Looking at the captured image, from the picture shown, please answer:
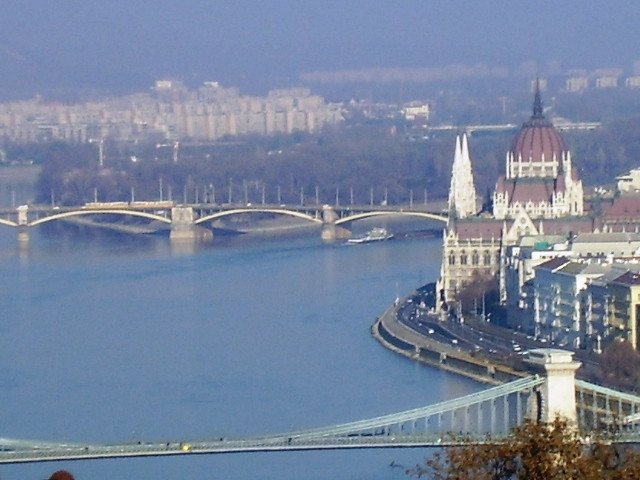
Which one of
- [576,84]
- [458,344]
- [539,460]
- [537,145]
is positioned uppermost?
[539,460]

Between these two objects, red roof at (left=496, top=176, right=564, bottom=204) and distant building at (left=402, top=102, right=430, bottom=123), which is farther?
distant building at (left=402, top=102, right=430, bottom=123)

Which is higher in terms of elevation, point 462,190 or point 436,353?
point 462,190

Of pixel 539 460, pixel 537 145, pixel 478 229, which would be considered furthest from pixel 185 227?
pixel 539 460

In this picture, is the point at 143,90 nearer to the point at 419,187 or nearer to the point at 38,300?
the point at 419,187

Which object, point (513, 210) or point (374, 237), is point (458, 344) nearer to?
point (513, 210)

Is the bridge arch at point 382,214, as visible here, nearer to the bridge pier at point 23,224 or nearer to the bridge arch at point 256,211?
the bridge arch at point 256,211

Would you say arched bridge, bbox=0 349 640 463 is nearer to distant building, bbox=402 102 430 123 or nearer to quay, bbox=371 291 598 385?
quay, bbox=371 291 598 385

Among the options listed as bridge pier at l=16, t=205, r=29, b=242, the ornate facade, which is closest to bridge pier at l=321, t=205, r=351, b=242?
bridge pier at l=16, t=205, r=29, b=242
